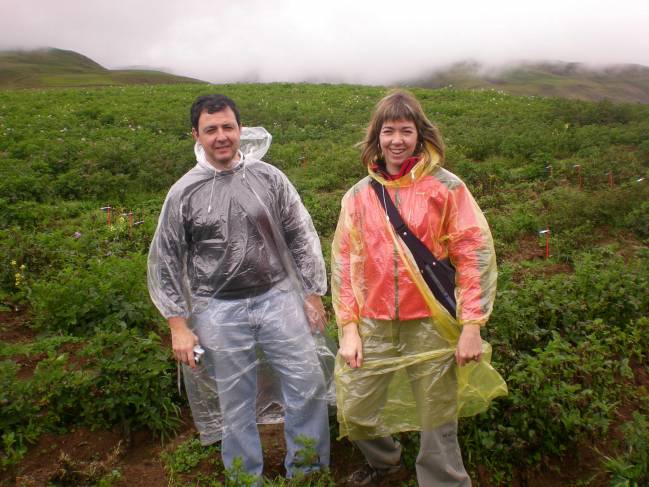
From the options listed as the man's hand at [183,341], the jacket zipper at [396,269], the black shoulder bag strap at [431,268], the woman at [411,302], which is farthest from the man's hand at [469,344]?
the man's hand at [183,341]

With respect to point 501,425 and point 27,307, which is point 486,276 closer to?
point 501,425

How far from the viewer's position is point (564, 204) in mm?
5898

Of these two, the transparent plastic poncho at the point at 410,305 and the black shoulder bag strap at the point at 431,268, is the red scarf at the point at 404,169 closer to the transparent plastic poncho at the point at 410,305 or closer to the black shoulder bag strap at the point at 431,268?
the transparent plastic poncho at the point at 410,305

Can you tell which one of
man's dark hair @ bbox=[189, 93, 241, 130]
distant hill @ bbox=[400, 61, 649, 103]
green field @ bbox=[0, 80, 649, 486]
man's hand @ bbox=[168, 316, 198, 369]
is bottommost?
distant hill @ bbox=[400, 61, 649, 103]

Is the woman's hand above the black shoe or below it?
above

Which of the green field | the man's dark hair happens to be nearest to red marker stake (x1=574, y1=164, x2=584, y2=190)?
the green field

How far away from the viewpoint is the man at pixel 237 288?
8.02ft

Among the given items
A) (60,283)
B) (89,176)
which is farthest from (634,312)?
(89,176)

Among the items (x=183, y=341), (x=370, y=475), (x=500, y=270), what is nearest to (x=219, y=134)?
(x=183, y=341)

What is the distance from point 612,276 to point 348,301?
94.9 inches

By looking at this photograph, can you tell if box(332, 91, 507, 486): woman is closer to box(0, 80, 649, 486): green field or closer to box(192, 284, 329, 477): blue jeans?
box(192, 284, 329, 477): blue jeans

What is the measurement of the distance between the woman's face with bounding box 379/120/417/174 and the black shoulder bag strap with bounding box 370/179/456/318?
9.0 inches

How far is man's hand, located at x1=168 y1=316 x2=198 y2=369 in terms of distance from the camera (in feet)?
7.98

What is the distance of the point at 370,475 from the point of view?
2.68 meters
